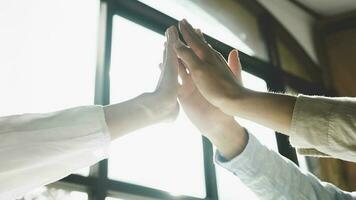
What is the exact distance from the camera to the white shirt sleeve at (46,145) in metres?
0.75

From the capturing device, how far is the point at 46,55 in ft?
5.17

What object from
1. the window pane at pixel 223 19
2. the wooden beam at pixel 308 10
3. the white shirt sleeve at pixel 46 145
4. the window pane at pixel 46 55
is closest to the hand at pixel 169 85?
the white shirt sleeve at pixel 46 145

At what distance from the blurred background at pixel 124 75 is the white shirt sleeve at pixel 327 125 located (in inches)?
32.5

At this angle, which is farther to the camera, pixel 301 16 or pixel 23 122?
pixel 301 16

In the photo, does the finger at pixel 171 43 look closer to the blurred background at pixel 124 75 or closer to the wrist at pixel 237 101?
the wrist at pixel 237 101

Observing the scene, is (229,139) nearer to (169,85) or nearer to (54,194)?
(169,85)

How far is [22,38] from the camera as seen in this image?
151 centimetres

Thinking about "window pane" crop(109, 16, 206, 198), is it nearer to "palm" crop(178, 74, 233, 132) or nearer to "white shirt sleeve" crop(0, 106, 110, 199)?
"palm" crop(178, 74, 233, 132)

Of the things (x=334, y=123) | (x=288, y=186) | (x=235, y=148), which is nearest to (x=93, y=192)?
(x=235, y=148)

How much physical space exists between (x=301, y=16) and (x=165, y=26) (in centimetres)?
169

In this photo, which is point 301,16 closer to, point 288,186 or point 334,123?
point 288,186

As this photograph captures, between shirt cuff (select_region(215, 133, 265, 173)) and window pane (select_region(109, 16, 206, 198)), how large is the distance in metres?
0.54

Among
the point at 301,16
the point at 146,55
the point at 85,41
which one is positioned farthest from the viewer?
the point at 301,16

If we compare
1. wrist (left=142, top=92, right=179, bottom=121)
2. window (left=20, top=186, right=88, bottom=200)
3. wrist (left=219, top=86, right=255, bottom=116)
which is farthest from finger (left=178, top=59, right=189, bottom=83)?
window (left=20, top=186, right=88, bottom=200)
